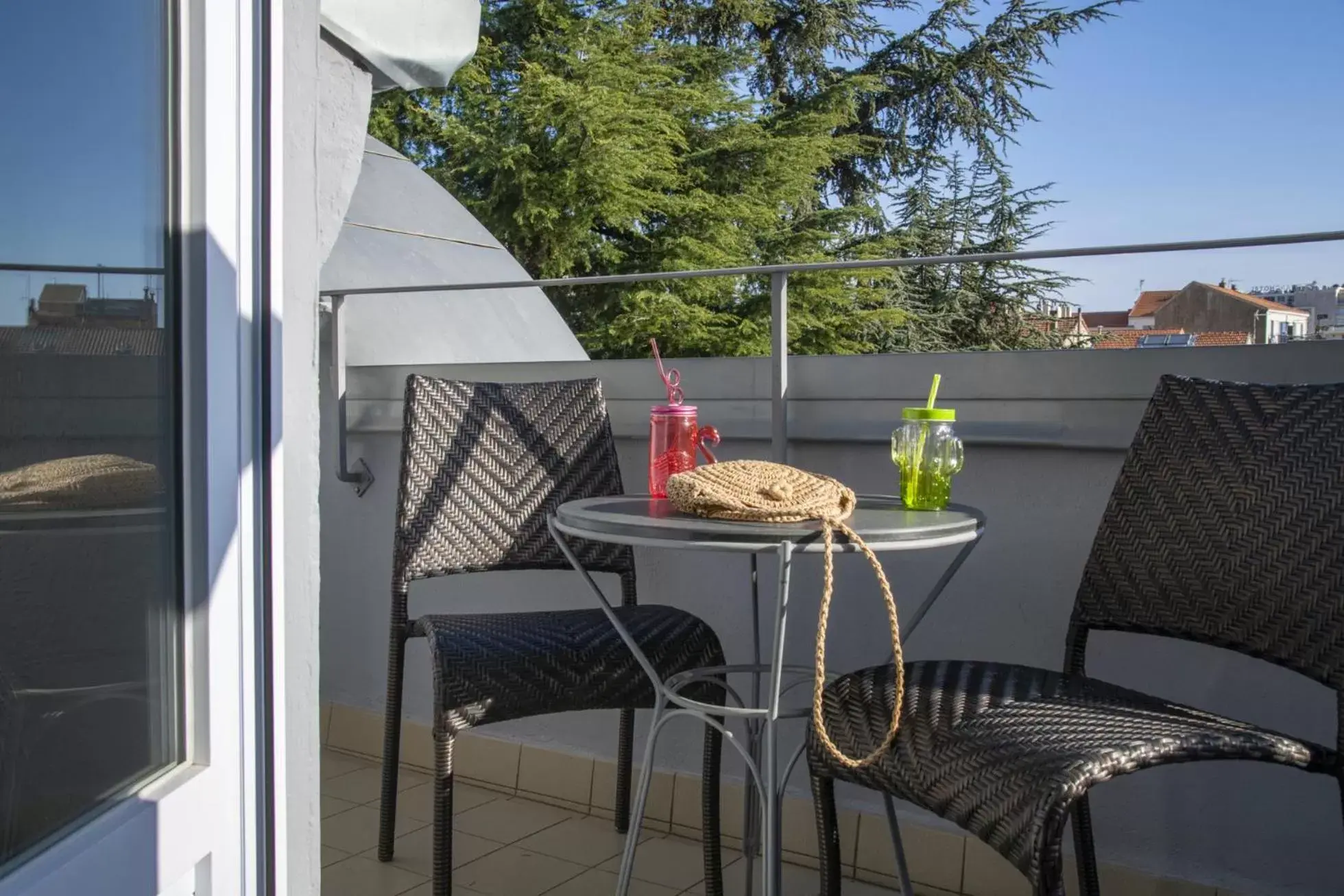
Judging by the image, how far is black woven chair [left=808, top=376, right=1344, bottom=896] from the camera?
4.07 ft

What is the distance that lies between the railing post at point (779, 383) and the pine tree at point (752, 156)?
451 inches

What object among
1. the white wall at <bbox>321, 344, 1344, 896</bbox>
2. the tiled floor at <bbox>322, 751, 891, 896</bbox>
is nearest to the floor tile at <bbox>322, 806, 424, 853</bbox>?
the tiled floor at <bbox>322, 751, 891, 896</bbox>

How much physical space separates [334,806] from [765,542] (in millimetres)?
1560

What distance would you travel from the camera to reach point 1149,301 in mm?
16375

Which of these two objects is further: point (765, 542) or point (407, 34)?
point (407, 34)

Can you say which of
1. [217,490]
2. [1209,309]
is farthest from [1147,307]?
[217,490]

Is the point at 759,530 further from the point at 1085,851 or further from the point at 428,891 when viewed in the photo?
the point at 428,891

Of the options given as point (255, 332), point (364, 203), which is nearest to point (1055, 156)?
point (364, 203)

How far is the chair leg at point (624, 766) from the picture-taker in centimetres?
238

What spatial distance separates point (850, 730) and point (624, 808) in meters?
1.09

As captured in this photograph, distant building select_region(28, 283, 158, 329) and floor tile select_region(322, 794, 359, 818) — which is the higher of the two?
distant building select_region(28, 283, 158, 329)

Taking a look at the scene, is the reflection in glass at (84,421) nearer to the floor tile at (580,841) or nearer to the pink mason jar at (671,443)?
the pink mason jar at (671,443)

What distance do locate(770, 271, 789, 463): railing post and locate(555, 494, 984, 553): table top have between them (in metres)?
0.59

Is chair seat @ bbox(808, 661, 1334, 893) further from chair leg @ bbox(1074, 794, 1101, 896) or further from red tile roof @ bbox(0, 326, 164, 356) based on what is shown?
red tile roof @ bbox(0, 326, 164, 356)
